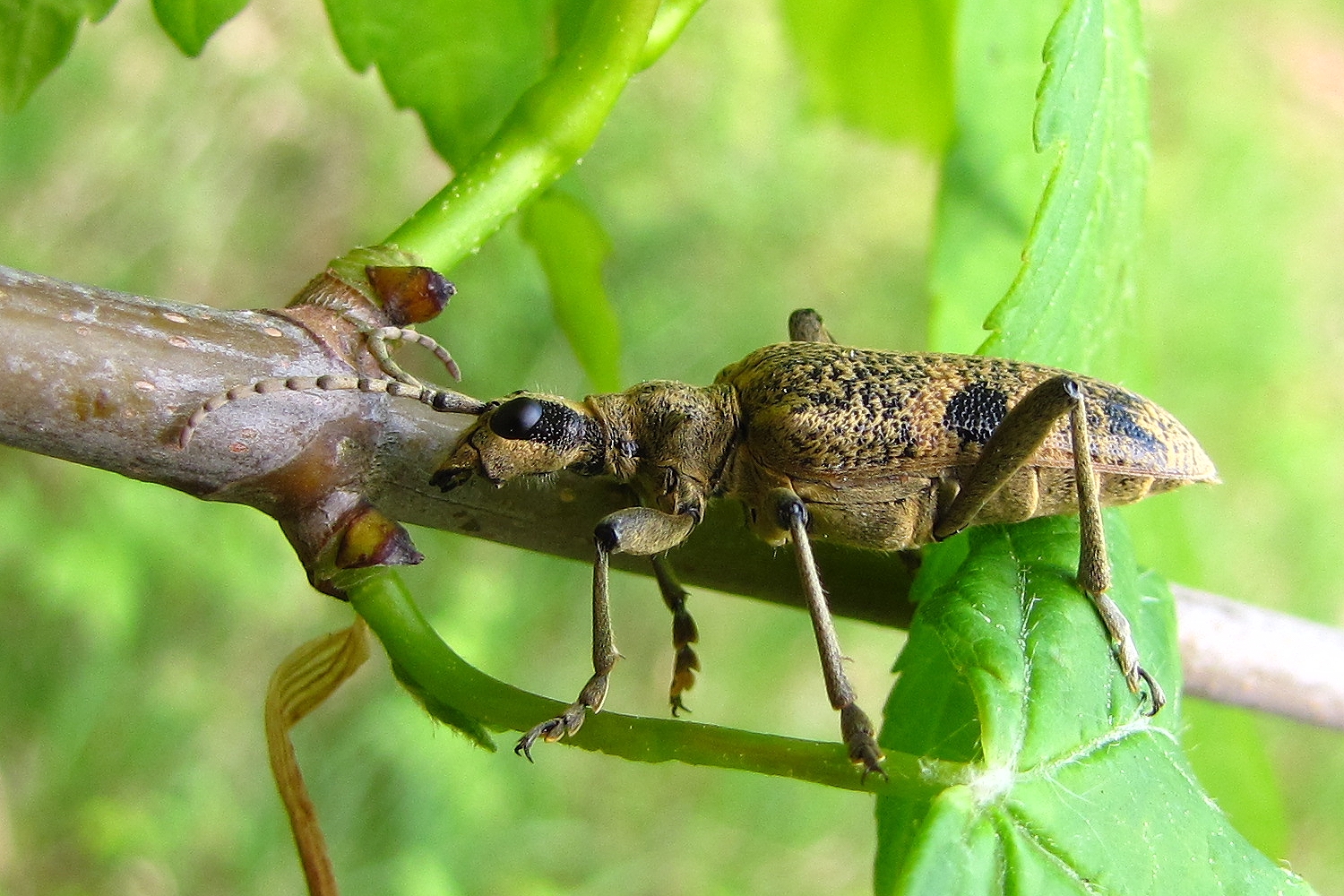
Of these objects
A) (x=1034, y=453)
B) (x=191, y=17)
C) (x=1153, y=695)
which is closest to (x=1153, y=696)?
(x=1153, y=695)

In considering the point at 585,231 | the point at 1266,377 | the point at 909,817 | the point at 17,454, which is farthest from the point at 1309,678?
the point at 1266,377

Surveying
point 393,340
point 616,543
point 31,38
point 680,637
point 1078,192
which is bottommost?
point 680,637

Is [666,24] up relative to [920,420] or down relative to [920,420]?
up

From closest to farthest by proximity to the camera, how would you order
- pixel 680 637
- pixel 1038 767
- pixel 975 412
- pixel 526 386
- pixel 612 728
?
pixel 1038 767 → pixel 612 728 → pixel 975 412 → pixel 680 637 → pixel 526 386

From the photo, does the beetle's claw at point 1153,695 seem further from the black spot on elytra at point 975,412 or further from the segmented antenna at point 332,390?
the segmented antenna at point 332,390

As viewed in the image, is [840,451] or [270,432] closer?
[270,432]

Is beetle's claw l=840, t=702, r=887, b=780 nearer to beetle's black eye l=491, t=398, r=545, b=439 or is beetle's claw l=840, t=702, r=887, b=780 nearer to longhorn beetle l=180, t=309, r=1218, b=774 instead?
longhorn beetle l=180, t=309, r=1218, b=774

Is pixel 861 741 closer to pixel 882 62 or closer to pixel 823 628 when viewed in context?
pixel 823 628

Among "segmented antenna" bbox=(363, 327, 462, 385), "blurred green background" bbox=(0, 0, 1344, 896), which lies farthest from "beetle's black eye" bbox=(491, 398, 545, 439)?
"blurred green background" bbox=(0, 0, 1344, 896)
